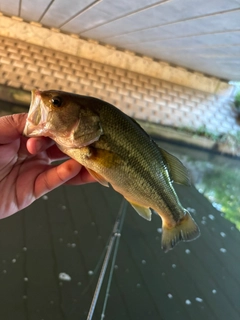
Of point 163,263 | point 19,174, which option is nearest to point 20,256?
point 19,174

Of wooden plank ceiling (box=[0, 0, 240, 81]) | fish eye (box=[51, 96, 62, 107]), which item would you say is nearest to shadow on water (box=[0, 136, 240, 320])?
fish eye (box=[51, 96, 62, 107])

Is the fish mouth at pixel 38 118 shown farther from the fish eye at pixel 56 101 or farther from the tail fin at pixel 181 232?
the tail fin at pixel 181 232

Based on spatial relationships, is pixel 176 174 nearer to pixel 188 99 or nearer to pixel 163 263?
pixel 163 263

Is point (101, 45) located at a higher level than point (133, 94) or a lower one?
higher

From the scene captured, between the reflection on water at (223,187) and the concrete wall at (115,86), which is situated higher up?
the concrete wall at (115,86)

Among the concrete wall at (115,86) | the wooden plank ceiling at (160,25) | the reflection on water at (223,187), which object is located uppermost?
the wooden plank ceiling at (160,25)

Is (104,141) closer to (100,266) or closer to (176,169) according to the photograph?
(176,169)

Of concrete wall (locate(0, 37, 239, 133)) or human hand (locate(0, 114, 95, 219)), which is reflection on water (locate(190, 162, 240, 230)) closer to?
concrete wall (locate(0, 37, 239, 133))

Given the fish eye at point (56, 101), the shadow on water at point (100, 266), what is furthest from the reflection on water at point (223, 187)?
the fish eye at point (56, 101)
